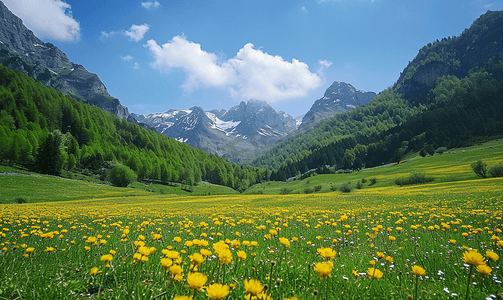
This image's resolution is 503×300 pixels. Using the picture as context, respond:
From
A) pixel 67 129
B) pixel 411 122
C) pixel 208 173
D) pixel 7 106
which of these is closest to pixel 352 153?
pixel 411 122

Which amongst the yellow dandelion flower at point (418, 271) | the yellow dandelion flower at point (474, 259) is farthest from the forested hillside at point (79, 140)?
the yellow dandelion flower at point (474, 259)

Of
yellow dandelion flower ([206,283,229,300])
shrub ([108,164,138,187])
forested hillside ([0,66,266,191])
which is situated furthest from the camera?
shrub ([108,164,138,187])

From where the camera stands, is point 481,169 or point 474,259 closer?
point 474,259

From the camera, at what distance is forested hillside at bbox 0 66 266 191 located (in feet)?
219

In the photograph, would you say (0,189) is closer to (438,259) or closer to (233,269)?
(233,269)

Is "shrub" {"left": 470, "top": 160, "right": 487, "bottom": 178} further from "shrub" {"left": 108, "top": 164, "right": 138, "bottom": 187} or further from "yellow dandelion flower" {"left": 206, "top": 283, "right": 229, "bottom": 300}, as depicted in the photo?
"shrub" {"left": 108, "top": 164, "right": 138, "bottom": 187}

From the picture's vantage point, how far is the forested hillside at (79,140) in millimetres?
66812

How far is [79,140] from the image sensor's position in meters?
105

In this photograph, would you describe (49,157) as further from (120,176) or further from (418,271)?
(418,271)

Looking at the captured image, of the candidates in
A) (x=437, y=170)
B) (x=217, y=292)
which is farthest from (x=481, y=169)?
(x=217, y=292)

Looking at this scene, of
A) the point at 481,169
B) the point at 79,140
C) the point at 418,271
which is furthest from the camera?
the point at 79,140

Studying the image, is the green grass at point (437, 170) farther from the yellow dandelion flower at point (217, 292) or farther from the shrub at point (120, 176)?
the yellow dandelion flower at point (217, 292)

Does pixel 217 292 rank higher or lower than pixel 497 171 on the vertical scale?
higher

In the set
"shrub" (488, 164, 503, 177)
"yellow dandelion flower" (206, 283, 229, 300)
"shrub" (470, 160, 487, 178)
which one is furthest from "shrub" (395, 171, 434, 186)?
"yellow dandelion flower" (206, 283, 229, 300)
